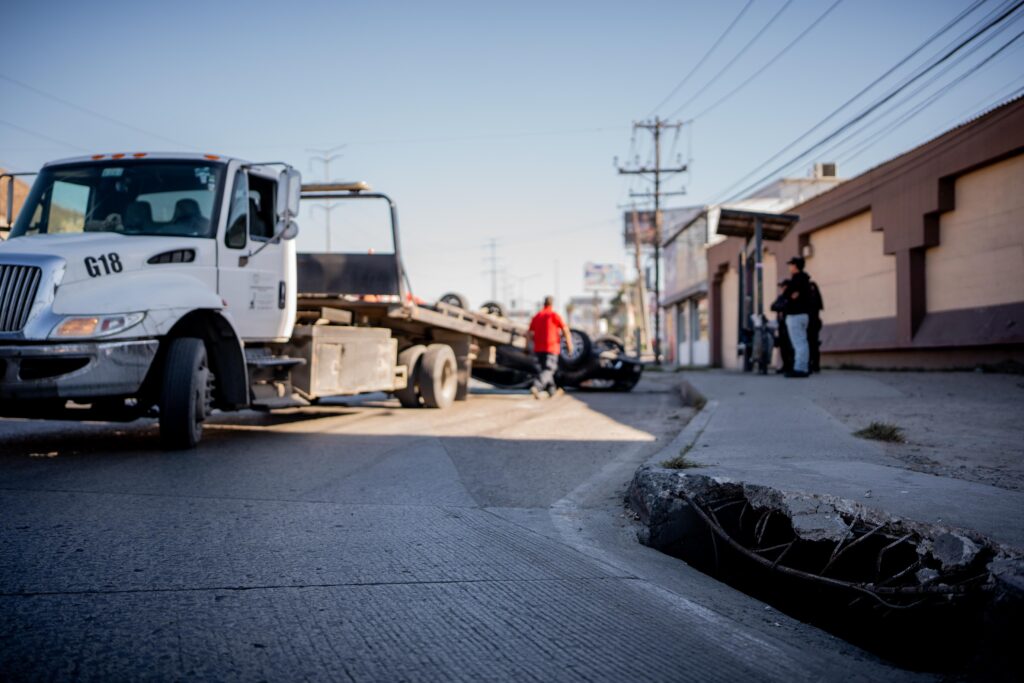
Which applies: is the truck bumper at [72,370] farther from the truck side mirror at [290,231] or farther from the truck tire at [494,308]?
the truck tire at [494,308]

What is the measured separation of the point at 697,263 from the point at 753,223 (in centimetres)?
2259

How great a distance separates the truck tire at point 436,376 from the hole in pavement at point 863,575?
7919 millimetres

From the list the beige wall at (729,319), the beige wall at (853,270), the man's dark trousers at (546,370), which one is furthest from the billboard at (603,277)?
the man's dark trousers at (546,370)

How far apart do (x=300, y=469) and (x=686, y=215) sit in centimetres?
6835

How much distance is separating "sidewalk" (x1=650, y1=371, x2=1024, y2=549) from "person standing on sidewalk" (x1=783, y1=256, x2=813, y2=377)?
178 centimetres

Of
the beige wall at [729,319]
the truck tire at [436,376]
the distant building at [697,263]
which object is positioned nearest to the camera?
the truck tire at [436,376]

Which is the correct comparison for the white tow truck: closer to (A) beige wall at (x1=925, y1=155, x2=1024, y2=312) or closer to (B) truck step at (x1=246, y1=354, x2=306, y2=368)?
(B) truck step at (x1=246, y1=354, x2=306, y2=368)

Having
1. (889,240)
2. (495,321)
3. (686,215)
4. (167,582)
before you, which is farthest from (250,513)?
(686,215)

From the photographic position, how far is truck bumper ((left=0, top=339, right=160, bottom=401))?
20.2ft

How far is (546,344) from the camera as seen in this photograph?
14969 mm

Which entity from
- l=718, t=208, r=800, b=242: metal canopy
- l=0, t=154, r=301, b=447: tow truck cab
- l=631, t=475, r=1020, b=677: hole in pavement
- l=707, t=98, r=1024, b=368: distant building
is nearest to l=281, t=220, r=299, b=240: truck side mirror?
l=0, t=154, r=301, b=447: tow truck cab

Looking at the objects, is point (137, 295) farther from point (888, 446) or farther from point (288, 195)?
point (888, 446)

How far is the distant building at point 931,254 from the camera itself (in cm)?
1384

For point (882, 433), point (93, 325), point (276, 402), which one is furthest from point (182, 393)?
point (882, 433)
